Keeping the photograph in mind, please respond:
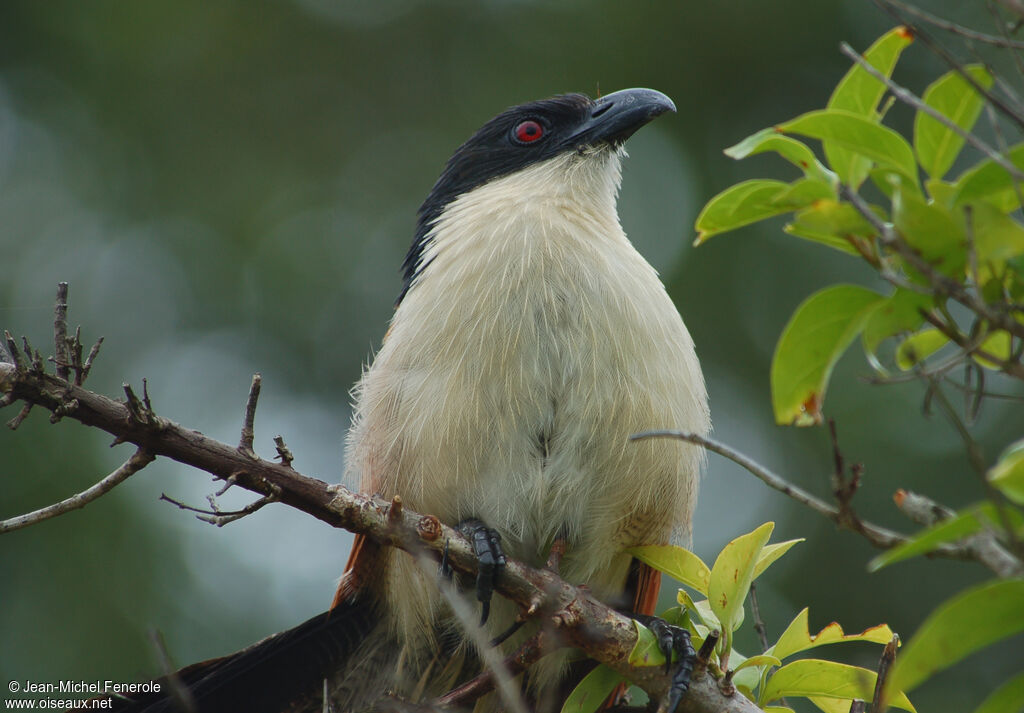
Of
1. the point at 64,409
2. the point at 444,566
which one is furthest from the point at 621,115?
the point at 64,409

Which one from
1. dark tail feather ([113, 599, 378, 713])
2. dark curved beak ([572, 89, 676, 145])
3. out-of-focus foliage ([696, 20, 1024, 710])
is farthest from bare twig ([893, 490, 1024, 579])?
dark curved beak ([572, 89, 676, 145])

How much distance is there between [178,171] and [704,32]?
14.1 feet

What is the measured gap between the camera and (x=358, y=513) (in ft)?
7.11

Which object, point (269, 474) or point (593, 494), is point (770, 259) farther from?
point (269, 474)

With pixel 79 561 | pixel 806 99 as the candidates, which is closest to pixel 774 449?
pixel 806 99

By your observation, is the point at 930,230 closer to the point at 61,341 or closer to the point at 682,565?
Answer: the point at 682,565

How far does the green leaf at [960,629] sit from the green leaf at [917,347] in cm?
48

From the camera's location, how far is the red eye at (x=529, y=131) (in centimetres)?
361

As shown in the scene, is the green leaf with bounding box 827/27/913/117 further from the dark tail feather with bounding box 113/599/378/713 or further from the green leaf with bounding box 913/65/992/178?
the dark tail feather with bounding box 113/599/378/713

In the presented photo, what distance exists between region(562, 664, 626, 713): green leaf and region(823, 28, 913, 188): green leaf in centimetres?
146

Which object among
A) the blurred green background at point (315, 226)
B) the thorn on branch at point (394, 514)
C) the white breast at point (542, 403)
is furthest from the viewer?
the blurred green background at point (315, 226)

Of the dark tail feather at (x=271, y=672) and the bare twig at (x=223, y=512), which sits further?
the dark tail feather at (x=271, y=672)

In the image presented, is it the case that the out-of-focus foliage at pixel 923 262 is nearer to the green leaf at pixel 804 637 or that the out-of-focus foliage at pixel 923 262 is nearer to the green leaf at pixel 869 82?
the green leaf at pixel 869 82

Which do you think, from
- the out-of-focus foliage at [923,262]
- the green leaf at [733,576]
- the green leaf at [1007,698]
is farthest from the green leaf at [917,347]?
the green leaf at [733,576]
